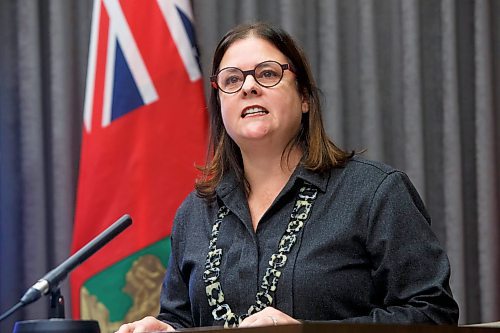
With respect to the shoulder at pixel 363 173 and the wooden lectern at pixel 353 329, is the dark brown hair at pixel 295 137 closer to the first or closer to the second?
the shoulder at pixel 363 173

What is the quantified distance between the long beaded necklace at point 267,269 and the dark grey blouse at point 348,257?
0.04ft

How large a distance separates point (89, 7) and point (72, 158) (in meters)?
0.57

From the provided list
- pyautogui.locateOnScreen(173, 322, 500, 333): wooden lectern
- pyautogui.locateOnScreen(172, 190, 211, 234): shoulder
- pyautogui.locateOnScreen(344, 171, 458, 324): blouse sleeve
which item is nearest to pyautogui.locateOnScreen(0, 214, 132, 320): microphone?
pyautogui.locateOnScreen(172, 190, 211, 234): shoulder

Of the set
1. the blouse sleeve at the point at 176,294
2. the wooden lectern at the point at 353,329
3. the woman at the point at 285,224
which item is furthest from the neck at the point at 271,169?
the wooden lectern at the point at 353,329

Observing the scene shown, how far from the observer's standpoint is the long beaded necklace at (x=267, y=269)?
189cm

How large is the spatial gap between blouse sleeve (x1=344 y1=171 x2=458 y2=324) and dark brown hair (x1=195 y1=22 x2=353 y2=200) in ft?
0.61

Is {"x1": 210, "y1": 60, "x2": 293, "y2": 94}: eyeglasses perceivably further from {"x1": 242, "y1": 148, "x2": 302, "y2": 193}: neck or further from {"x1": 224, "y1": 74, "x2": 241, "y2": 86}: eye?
{"x1": 242, "y1": 148, "x2": 302, "y2": 193}: neck

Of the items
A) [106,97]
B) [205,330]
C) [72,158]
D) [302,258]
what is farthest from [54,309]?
[72,158]

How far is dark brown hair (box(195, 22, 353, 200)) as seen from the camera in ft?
6.79

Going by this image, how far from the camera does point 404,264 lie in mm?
1840

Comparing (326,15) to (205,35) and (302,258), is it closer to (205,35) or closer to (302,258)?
(205,35)

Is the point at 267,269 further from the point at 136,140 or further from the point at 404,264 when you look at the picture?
the point at 136,140

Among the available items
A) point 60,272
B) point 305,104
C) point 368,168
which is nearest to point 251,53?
point 305,104

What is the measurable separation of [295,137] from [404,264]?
0.44 m
